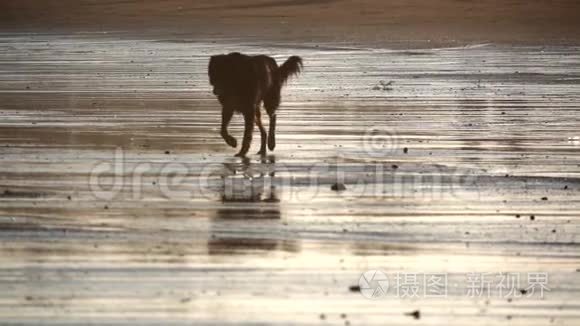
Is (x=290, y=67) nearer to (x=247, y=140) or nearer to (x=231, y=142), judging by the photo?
(x=231, y=142)

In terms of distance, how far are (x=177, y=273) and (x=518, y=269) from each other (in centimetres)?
219

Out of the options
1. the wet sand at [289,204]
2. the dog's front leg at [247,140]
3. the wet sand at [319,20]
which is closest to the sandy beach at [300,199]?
the wet sand at [289,204]

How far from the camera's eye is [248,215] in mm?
12492

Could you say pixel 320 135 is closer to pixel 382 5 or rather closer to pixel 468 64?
pixel 468 64

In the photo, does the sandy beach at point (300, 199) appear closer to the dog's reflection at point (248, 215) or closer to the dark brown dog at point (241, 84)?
the dog's reflection at point (248, 215)

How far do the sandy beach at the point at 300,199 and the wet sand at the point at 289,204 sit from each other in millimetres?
28

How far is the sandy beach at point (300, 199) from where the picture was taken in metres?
9.20

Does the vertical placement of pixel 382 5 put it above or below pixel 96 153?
above

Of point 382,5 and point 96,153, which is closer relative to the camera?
point 96,153

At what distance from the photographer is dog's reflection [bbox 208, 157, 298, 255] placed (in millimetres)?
11016

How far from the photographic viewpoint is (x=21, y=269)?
33.0 ft

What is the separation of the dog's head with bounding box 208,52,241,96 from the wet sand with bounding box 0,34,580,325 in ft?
2.25

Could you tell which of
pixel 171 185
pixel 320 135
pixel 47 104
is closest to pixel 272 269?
pixel 171 185

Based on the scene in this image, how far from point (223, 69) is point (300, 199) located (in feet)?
14.1
